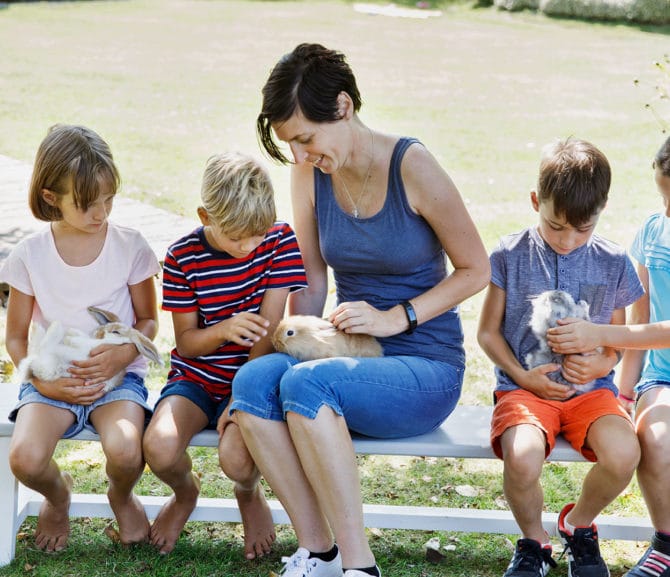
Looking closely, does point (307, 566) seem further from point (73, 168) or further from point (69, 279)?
point (73, 168)

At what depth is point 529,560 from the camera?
2.72m

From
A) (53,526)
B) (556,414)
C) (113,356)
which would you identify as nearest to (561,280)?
(556,414)

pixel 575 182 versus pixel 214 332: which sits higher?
pixel 575 182

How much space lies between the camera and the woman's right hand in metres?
2.81

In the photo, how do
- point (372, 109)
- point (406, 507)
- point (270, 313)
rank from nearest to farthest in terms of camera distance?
point (270, 313), point (406, 507), point (372, 109)

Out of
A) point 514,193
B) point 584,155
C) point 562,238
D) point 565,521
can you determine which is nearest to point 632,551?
point 565,521

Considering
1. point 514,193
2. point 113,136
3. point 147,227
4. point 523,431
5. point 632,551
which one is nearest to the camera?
point 523,431

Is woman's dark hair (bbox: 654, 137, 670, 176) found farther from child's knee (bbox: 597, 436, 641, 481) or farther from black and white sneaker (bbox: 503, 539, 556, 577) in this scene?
black and white sneaker (bbox: 503, 539, 556, 577)

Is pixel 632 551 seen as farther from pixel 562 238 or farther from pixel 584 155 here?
pixel 584 155

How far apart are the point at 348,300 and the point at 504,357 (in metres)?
0.53

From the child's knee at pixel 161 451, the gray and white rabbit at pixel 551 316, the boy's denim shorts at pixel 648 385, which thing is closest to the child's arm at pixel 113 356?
the child's knee at pixel 161 451

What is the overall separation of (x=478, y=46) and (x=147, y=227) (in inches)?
489

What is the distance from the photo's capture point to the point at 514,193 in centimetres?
802

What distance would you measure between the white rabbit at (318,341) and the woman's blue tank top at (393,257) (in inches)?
5.6
